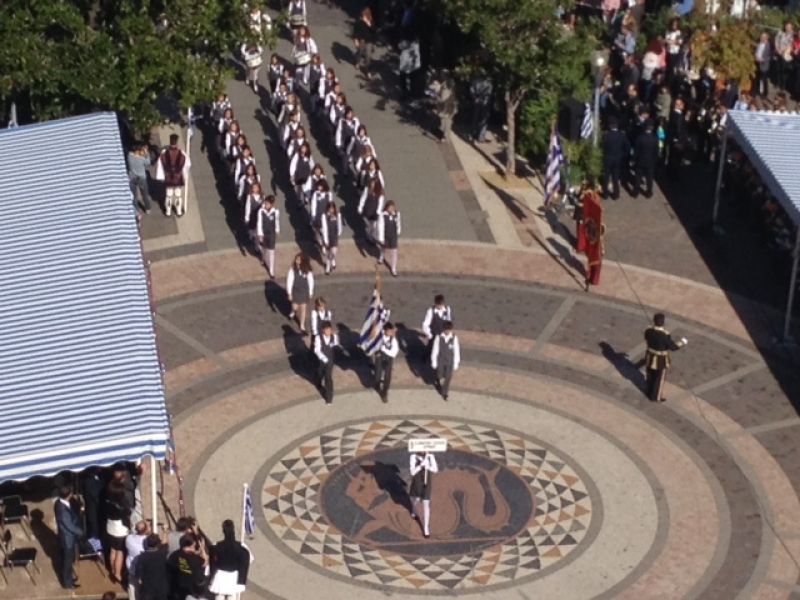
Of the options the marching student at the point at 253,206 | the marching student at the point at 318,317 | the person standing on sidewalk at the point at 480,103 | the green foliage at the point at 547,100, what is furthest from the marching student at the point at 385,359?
the person standing on sidewalk at the point at 480,103

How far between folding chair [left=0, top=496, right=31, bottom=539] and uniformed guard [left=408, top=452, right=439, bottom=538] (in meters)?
5.40

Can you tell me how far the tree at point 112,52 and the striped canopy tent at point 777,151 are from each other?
9.70m

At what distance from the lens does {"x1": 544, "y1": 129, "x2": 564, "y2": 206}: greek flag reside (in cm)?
3666

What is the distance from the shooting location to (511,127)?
127 feet

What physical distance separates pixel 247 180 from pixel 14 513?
11.2 m

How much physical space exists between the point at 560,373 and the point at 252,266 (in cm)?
678

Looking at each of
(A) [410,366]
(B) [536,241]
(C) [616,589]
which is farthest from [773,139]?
(C) [616,589]

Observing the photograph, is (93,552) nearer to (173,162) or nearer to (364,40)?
(173,162)

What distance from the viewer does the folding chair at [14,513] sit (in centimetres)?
2586

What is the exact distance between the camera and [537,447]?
95.5ft

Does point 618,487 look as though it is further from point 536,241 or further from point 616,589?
point 536,241

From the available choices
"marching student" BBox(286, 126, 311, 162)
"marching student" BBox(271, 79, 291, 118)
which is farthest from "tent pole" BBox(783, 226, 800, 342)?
"marching student" BBox(271, 79, 291, 118)

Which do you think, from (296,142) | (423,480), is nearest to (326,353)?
(423,480)

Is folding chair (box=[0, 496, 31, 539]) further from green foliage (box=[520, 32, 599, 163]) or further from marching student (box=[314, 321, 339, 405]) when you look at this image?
green foliage (box=[520, 32, 599, 163])
